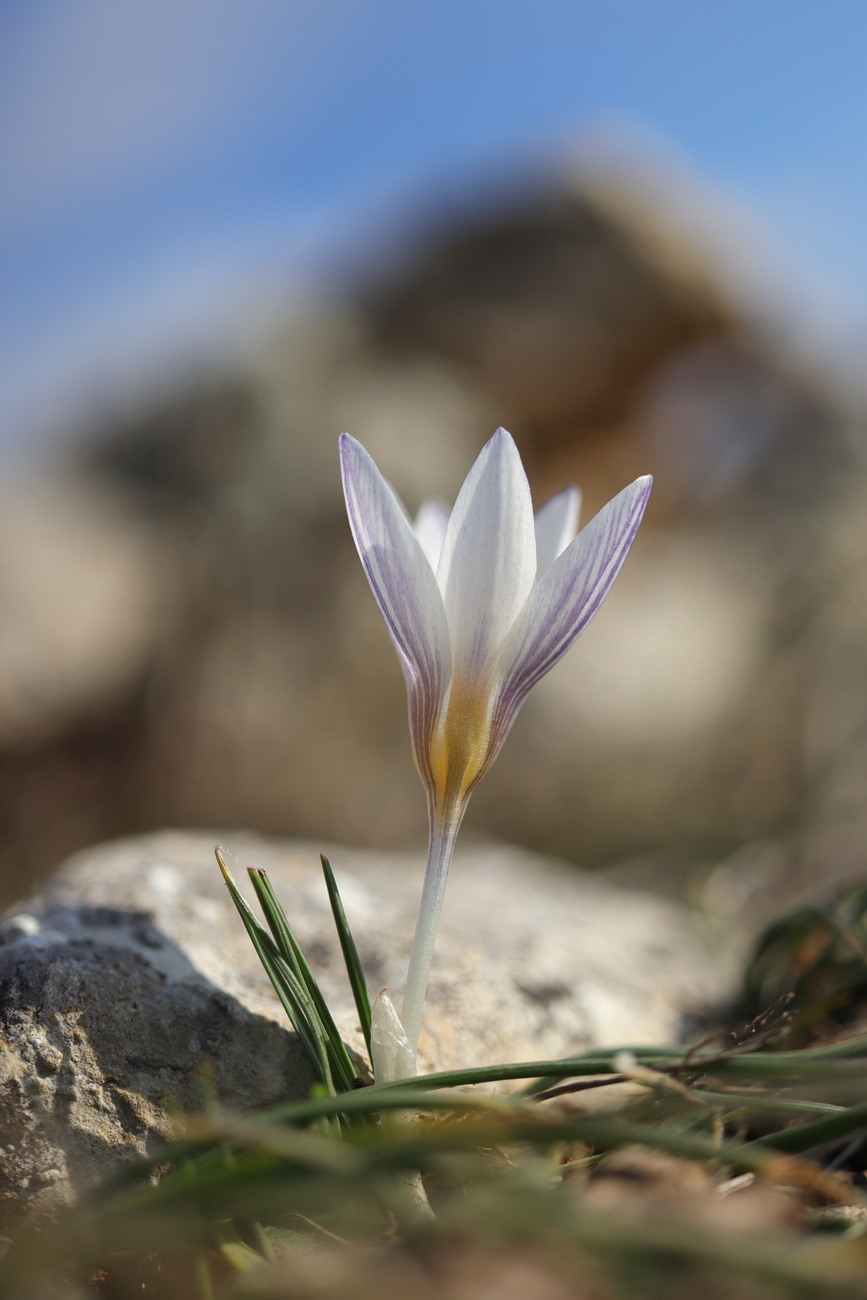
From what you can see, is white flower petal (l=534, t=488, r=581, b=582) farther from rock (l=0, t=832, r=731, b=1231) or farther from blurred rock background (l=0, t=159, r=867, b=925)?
blurred rock background (l=0, t=159, r=867, b=925)

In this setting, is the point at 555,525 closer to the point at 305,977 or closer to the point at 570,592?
the point at 570,592

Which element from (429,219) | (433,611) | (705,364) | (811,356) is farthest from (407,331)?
(433,611)

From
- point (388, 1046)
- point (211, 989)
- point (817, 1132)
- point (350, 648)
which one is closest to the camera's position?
point (817, 1132)

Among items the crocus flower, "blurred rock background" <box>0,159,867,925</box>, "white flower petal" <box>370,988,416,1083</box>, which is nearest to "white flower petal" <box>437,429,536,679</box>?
the crocus flower

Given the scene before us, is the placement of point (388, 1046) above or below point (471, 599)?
below

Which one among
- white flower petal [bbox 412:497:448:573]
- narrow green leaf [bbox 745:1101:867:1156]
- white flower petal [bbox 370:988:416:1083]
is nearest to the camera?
narrow green leaf [bbox 745:1101:867:1156]

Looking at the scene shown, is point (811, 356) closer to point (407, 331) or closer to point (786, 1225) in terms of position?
point (407, 331)

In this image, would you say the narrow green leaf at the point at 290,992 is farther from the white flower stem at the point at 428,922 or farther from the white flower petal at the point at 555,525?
the white flower petal at the point at 555,525

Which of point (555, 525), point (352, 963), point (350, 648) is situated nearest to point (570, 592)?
point (555, 525)
